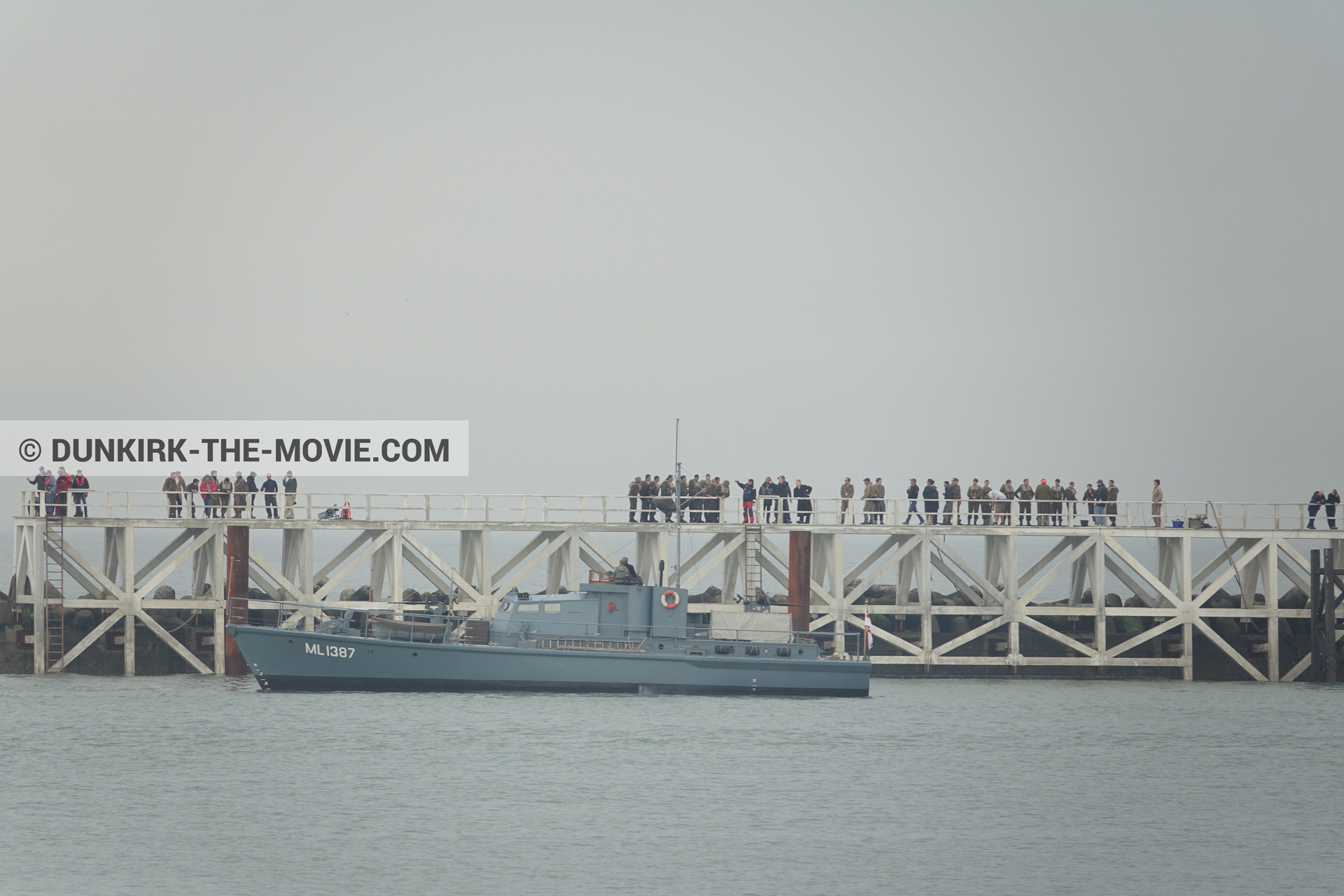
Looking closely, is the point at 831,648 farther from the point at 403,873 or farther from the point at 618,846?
the point at 403,873

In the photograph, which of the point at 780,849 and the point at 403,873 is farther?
the point at 780,849

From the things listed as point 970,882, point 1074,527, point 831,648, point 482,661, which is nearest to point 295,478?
point 482,661

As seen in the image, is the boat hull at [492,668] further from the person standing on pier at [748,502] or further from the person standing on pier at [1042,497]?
the person standing on pier at [1042,497]

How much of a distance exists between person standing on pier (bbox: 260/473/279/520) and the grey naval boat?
4883mm

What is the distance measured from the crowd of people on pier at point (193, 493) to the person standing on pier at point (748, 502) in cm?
1280

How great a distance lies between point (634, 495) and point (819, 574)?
6210 millimetres

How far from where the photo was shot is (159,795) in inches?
1345

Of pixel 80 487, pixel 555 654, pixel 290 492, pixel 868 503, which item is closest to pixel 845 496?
pixel 868 503

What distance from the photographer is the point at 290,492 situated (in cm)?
4994

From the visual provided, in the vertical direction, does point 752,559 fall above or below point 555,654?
above

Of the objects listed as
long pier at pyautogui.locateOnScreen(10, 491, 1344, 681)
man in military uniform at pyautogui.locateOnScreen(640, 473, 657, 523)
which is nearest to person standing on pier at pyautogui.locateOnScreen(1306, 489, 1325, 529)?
long pier at pyautogui.locateOnScreen(10, 491, 1344, 681)

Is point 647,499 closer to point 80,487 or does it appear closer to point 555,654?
point 555,654

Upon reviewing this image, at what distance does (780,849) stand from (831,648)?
20.6m

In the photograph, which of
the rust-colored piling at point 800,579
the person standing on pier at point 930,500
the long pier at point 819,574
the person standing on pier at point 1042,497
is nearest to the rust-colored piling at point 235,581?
the long pier at point 819,574
